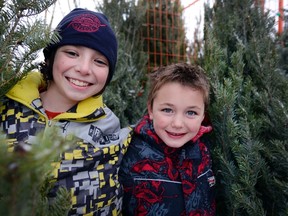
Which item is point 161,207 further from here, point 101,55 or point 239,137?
point 101,55

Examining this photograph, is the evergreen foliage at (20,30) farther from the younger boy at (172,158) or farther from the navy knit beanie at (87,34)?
the younger boy at (172,158)

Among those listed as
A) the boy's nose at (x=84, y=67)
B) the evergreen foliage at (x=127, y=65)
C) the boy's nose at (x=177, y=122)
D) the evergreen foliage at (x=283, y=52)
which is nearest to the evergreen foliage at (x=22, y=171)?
the boy's nose at (x=84, y=67)

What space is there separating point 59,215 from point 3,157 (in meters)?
0.41

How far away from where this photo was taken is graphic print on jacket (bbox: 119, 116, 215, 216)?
6.50 feet

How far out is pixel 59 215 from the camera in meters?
0.81

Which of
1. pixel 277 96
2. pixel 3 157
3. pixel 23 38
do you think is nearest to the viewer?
pixel 3 157

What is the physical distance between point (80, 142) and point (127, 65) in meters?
1.70

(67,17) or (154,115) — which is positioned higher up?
(67,17)

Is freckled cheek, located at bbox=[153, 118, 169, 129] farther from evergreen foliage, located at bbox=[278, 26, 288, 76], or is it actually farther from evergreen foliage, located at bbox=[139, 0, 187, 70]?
evergreen foliage, located at bbox=[139, 0, 187, 70]

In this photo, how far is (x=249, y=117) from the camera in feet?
6.97

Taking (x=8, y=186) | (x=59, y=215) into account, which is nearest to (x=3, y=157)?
(x=8, y=186)

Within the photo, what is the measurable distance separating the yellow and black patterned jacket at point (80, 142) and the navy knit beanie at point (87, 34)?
28 cm

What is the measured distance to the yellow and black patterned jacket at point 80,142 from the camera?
1678 mm

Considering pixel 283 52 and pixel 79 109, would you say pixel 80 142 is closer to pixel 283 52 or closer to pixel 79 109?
pixel 79 109
